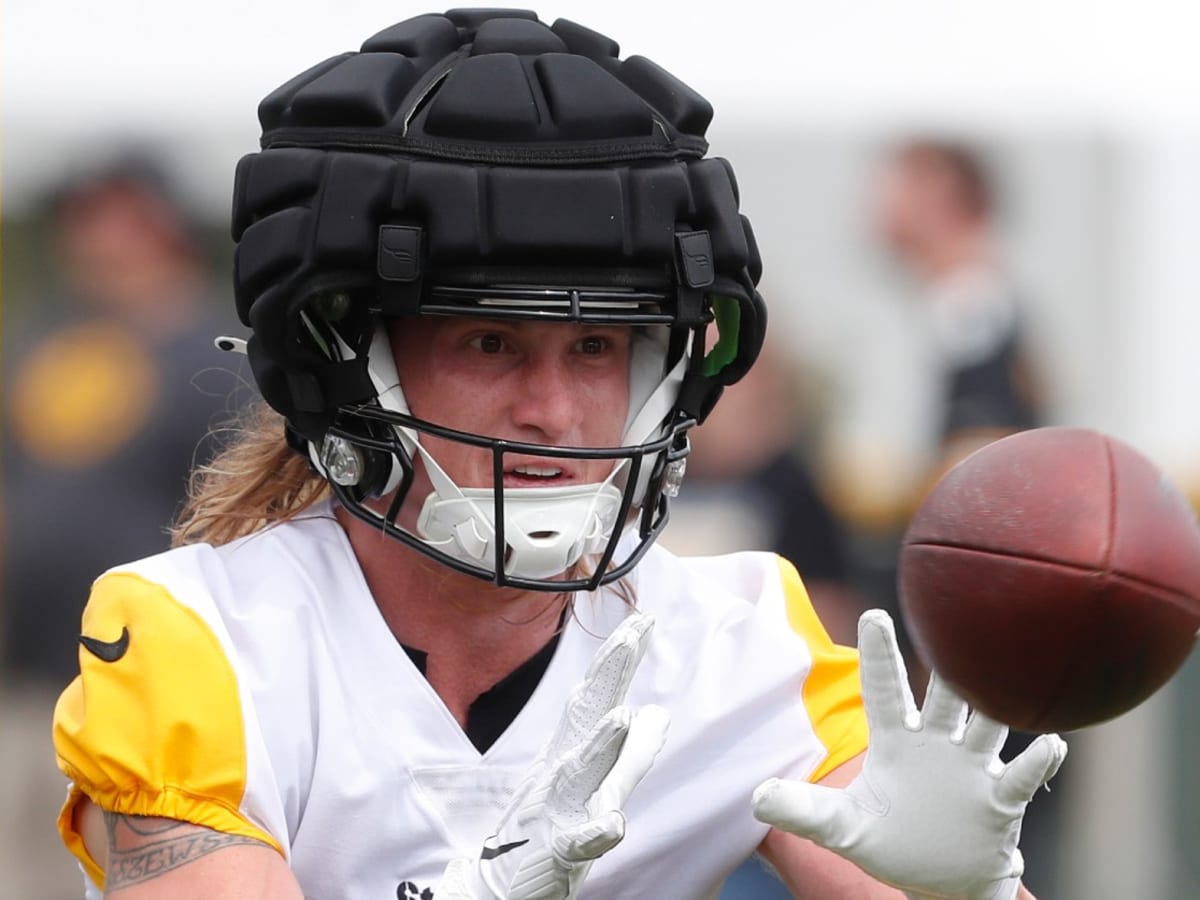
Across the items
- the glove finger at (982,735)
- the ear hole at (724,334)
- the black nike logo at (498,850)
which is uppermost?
the ear hole at (724,334)

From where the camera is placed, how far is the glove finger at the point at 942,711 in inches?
120

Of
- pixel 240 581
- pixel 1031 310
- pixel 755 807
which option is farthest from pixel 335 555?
pixel 1031 310

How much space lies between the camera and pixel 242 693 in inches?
125

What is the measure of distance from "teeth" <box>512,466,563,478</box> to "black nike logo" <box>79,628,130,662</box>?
58 cm

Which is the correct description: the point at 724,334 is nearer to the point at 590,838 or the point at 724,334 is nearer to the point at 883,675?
the point at 883,675

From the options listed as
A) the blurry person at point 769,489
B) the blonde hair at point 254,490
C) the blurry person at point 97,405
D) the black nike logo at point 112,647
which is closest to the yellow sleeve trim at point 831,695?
the blonde hair at point 254,490

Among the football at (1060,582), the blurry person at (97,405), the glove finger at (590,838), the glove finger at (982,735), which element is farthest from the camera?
the blurry person at (97,405)

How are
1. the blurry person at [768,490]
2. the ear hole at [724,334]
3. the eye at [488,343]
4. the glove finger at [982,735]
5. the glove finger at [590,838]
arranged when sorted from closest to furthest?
the glove finger at [590,838] < the glove finger at [982,735] < the eye at [488,343] < the ear hole at [724,334] < the blurry person at [768,490]

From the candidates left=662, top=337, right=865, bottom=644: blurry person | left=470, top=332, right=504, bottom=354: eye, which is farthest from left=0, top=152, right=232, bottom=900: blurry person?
left=470, top=332, right=504, bottom=354: eye

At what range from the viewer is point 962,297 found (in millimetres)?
6531

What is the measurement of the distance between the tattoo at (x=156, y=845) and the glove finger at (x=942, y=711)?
89cm

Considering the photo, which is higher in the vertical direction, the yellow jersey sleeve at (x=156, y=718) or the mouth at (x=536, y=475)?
the mouth at (x=536, y=475)

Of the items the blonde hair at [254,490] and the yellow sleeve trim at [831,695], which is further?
the blonde hair at [254,490]

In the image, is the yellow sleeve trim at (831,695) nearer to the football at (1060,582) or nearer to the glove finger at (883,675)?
the glove finger at (883,675)
